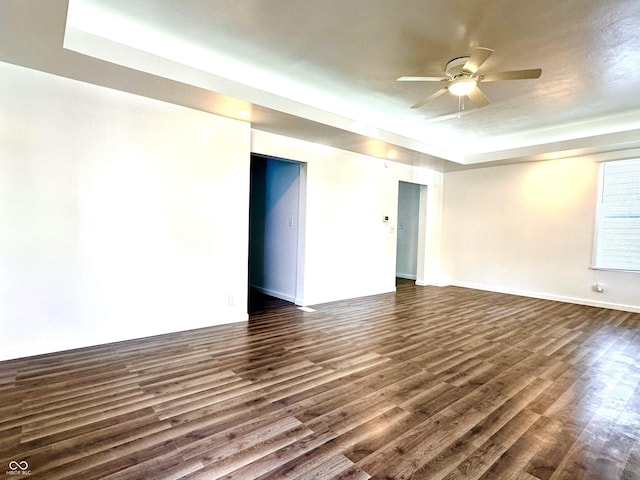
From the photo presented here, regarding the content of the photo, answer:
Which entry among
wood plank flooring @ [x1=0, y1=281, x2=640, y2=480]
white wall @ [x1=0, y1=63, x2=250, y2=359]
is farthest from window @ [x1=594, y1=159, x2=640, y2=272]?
white wall @ [x1=0, y1=63, x2=250, y2=359]

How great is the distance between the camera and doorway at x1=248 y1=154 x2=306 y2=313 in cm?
518

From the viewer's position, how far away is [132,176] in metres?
3.35

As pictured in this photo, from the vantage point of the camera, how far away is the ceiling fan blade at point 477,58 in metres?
2.54

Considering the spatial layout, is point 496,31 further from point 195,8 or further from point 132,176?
point 132,176

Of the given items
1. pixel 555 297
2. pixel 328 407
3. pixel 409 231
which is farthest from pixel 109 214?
pixel 555 297

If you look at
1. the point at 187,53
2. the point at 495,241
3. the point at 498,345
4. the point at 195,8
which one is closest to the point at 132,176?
the point at 187,53

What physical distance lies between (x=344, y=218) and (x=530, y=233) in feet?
12.1

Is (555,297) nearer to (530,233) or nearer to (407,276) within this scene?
(530,233)

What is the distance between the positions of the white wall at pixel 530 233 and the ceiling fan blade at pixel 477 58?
4.10m

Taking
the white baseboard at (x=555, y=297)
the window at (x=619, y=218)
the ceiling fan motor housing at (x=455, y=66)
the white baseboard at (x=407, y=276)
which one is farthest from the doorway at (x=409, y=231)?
the ceiling fan motor housing at (x=455, y=66)

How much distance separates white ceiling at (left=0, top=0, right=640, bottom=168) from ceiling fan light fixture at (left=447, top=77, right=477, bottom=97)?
0.70 ft

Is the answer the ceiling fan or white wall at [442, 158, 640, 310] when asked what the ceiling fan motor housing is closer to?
the ceiling fan

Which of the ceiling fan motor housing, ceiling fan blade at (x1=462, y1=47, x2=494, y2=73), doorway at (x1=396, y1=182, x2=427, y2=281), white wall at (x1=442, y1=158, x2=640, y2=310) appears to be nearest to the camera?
ceiling fan blade at (x1=462, y1=47, x2=494, y2=73)

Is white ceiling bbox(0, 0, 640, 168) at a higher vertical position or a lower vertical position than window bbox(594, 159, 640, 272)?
higher
